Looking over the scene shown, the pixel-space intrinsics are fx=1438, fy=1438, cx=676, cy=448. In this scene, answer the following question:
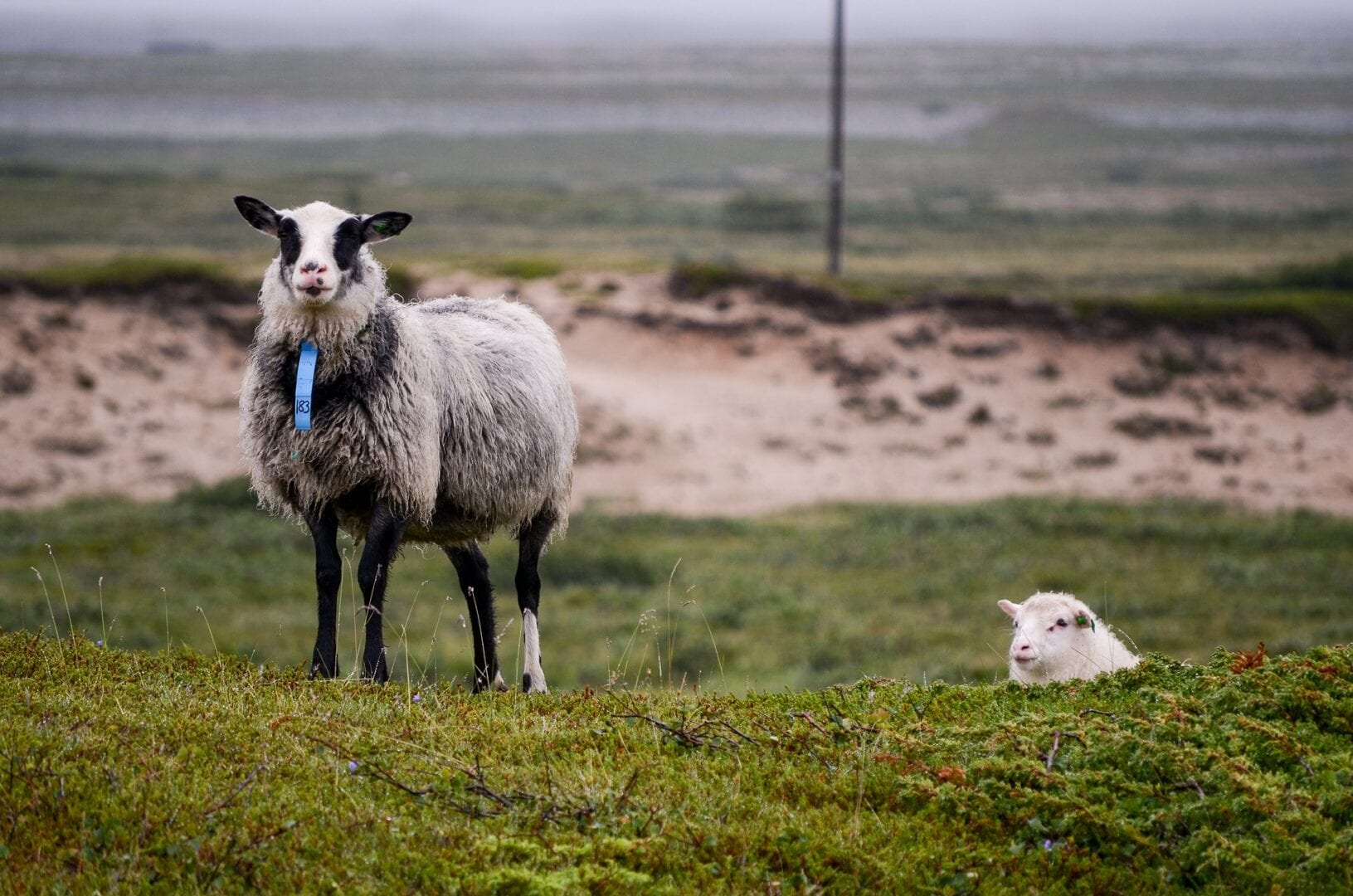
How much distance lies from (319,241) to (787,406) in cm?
2211

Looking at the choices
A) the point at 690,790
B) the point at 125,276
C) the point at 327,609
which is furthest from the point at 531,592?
the point at 125,276

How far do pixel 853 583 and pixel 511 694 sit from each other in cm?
1521

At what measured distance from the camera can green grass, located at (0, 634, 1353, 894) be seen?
541 cm

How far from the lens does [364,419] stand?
8.16 m

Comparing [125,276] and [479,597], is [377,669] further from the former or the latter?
[125,276]

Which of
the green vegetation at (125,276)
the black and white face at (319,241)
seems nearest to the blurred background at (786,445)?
the green vegetation at (125,276)

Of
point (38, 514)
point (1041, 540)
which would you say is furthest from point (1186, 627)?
point (38, 514)

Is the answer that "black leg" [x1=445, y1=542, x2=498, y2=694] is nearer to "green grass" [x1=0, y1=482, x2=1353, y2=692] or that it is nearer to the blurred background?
the blurred background

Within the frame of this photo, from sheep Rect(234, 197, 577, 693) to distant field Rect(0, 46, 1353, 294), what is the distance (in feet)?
75.1

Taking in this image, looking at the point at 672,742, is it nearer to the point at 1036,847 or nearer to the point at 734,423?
the point at 1036,847

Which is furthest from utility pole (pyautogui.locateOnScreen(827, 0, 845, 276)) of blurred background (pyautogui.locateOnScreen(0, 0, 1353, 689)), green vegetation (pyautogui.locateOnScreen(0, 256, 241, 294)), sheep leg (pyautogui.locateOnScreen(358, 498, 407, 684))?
sheep leg (pyautogui.locateOnScreen(358, 498, 407, 684))

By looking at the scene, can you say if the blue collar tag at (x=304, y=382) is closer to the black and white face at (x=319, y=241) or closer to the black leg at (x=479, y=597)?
the black and white face at (x=319, y=241)

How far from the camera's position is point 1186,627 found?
1977 centimetres

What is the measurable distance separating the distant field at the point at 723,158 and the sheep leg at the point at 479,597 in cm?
2223
